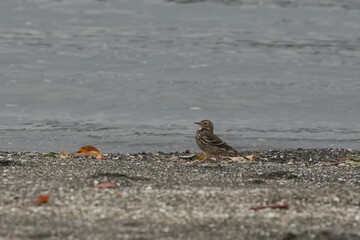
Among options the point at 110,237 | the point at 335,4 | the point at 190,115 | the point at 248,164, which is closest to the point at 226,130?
the point at 190,115

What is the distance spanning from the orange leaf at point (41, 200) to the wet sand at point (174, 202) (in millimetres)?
47

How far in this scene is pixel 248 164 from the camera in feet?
39.5

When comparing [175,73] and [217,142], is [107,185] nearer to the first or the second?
[217,142]

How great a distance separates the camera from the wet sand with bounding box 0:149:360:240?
25.3ft

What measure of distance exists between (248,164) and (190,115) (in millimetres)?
7719

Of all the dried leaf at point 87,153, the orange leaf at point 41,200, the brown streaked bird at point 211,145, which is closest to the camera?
the orange leaf at point 41,200

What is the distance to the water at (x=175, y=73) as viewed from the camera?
57.2 feet

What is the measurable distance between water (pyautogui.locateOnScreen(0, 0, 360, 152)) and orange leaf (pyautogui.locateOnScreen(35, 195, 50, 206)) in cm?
699

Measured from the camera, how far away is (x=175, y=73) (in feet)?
81.3

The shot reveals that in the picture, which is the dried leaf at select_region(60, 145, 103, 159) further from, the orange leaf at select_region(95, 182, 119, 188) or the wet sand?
the orange leaf at select_region(95, 182, 119, 188)

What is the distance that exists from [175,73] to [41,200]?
16492 millimetres

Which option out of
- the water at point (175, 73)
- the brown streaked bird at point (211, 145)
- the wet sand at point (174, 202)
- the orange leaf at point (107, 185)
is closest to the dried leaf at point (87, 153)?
the brown streaked bird at point (211, 145)

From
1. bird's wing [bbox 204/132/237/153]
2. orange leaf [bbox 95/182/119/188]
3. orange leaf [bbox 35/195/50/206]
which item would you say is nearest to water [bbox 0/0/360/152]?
bird's wing [bbox 204/132/237/153]

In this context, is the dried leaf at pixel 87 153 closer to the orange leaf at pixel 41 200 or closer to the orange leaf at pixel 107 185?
the orange leaf at pixel 107 185
